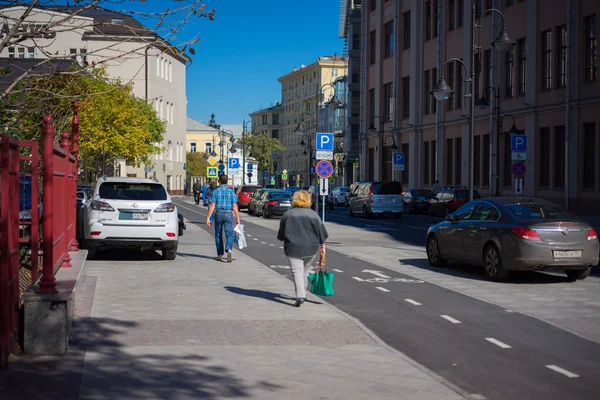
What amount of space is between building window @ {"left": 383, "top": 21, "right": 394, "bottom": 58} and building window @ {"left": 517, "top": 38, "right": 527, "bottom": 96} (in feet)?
66.1

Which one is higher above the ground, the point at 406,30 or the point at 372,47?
the point at 406,30

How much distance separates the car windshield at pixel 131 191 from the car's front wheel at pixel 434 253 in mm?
5676

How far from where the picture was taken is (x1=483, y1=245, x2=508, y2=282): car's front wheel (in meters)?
15.6

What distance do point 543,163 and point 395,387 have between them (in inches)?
1583

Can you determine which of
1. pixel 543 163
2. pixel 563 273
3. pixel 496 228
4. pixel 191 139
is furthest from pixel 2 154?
pixel 191 139

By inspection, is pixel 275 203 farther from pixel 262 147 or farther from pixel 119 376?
pixel 262 147

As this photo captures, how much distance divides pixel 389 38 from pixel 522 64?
21.5 metres

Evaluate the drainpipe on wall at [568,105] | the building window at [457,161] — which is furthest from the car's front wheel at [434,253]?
the building window at [457,161]

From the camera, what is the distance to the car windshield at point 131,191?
18734 millimetres

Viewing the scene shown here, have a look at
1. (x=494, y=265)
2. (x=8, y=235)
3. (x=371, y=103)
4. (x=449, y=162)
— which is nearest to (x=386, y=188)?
(x=449, y=162)

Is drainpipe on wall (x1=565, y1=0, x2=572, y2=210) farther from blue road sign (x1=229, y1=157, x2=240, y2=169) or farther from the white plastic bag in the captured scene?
the white plastic bag

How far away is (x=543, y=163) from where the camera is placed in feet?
150

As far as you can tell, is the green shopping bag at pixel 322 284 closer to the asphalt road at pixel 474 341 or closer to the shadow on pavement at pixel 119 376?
the asphalt road at pixel 474 341

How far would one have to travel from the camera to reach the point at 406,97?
65.1 meters
